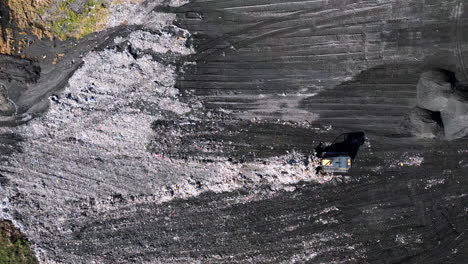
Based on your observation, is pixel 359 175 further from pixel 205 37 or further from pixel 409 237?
pixel 205 37

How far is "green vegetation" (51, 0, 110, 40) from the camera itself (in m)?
8.38

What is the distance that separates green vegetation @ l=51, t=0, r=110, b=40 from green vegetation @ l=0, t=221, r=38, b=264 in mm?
4272

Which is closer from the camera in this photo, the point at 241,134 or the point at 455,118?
the point at 455,118

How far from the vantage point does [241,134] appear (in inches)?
341

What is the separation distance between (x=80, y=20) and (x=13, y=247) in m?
5.07

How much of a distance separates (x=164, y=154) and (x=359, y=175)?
427 cm

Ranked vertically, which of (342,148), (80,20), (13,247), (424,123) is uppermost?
(80,20)

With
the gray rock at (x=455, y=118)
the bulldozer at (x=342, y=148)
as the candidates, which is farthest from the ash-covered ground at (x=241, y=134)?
the bulldozer at (x=342, y=148)

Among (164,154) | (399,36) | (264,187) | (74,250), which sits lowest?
(74,250)

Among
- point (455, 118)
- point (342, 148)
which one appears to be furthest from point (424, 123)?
point (342, 148)

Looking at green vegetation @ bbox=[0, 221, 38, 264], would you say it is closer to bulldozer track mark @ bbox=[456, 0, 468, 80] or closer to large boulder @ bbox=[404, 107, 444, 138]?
large boulder @ bbox=[404, 107, 444, 138]

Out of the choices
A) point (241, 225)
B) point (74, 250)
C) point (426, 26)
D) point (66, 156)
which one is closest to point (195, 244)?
point (241, 225)

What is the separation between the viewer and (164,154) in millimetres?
8594

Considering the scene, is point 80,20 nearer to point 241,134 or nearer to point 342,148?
point 241,134
